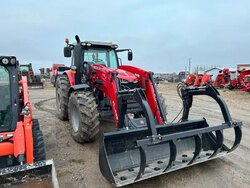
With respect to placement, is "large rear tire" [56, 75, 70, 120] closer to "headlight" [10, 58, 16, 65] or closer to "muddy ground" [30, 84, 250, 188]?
"muddy ground" [30, 84, 250, 188]

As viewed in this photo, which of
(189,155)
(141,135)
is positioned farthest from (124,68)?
(189,155)

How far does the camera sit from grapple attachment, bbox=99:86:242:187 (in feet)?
9.78

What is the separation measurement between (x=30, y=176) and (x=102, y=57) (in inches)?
155

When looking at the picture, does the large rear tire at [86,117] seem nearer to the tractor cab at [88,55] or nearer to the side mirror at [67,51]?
the tractor cab at [88,55]

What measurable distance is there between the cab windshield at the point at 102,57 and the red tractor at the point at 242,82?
14.6m

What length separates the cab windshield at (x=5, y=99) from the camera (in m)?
3.28

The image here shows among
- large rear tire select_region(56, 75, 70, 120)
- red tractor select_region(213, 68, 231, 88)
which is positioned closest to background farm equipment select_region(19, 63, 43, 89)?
large rear tire select_region(56, 75, 70, 120)

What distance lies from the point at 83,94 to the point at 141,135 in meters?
1.70

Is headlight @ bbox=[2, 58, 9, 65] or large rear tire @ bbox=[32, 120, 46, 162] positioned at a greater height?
headlight @ bbox=[2, 58, 9, 65]

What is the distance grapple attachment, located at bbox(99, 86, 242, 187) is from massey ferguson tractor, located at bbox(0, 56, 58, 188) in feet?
2.79

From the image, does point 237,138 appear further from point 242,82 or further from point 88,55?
point 242,82

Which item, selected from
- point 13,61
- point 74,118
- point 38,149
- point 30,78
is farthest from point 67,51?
point 30,78

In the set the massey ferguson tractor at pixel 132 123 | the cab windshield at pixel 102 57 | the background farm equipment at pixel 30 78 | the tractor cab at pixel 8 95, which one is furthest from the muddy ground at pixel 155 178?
the background farm equipment at pixel 30 78

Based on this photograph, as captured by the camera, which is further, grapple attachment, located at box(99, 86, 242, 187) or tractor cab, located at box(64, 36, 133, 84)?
tractor cab, located at box(64, 36, 133, 84)
